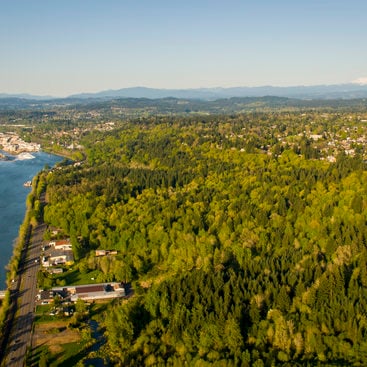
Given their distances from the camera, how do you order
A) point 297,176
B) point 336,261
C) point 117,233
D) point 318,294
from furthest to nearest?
point 297,176 → point 117,233 → point 336,261 → point 318,294

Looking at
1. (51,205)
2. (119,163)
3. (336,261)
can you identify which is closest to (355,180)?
(336,261)

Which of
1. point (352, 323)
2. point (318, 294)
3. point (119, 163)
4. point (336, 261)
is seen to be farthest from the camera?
point (119, 163)

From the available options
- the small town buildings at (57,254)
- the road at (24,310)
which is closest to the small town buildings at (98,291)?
the road at (24,310)

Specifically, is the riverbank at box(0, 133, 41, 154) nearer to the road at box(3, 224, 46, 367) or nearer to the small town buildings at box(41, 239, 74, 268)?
the road at box(3, 224, 46, 367)

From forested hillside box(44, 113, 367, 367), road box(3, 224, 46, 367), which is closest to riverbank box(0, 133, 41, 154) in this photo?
forested hillside box(44, 113, 367, 367)

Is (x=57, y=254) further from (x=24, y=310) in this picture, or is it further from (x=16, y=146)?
(x=16, y=146)

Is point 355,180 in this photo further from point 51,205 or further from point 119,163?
point 119,163

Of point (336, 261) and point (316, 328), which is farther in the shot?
point (336, 261)
